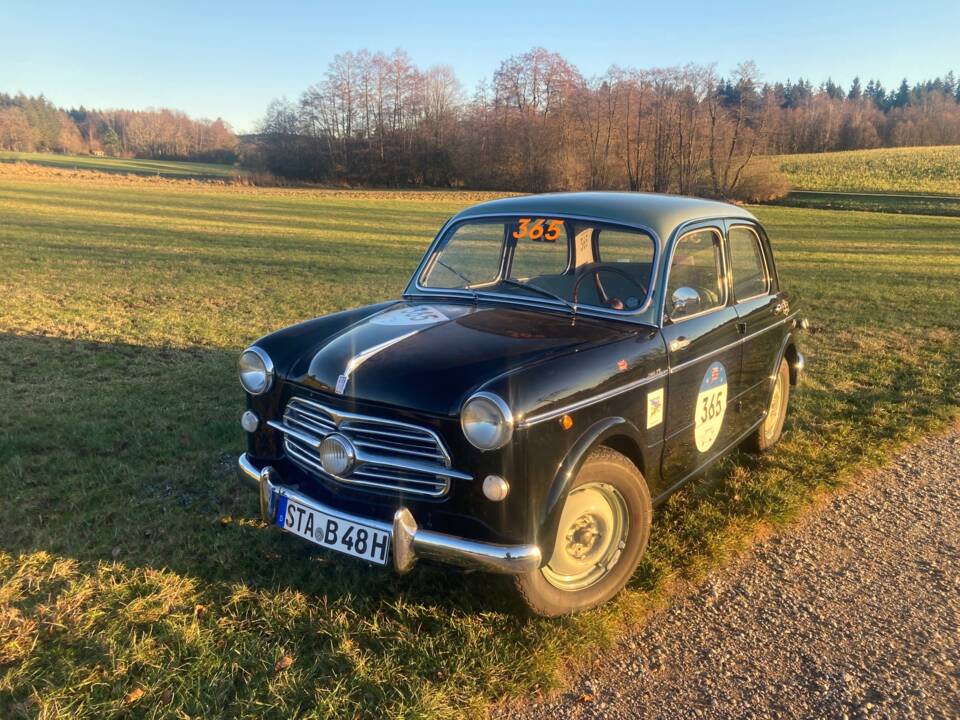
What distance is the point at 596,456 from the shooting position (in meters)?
2.91

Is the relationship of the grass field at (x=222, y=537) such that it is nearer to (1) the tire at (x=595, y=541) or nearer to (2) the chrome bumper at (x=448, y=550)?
(1) the tire at (x=595, y=541)

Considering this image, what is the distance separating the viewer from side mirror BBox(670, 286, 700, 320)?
3.46m

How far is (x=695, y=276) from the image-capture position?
3865 mm

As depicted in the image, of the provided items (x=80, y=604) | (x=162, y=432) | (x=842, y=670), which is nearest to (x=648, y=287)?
(x=842, y=670)

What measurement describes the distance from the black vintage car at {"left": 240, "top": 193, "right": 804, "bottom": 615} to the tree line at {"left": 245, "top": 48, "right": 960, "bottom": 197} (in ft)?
141

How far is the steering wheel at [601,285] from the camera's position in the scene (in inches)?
137

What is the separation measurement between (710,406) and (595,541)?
1.18 metres

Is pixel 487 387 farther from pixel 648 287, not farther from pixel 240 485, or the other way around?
pixel 240 485

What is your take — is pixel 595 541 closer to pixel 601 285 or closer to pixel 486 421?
pixel 486 421

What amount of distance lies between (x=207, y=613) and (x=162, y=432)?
8.05 ft

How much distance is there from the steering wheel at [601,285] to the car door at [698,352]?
17cm

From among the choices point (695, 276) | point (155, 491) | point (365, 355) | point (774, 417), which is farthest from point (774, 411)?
point (155, 491)


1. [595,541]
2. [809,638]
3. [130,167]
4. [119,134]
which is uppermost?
[119,134]

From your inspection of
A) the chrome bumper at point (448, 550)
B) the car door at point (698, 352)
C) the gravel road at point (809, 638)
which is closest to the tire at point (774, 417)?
the car door at point (698, 352)
